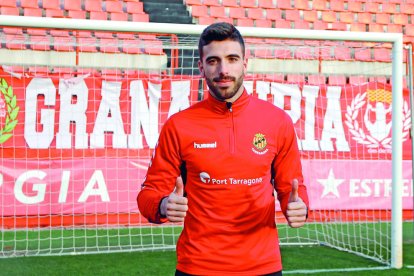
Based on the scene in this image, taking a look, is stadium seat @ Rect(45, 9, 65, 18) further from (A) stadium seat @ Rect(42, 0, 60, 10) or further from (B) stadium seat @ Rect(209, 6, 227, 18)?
(B) stadium seat @ Rect(209, 6, 227, 18)

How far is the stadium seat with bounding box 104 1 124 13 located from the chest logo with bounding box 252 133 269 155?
9275 millimetres

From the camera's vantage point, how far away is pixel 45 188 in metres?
8.11

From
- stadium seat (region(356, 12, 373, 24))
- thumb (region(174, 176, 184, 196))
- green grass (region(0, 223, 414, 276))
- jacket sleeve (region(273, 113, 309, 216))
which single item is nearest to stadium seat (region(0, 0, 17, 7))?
green grass (region(0, 223, 414, 276))

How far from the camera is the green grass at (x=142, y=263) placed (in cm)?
601

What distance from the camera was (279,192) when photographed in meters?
2.56

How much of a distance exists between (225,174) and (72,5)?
9438 mm

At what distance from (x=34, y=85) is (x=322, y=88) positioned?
3879mm

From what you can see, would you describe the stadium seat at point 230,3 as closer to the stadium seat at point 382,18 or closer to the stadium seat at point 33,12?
the stadium seat at point 382,18

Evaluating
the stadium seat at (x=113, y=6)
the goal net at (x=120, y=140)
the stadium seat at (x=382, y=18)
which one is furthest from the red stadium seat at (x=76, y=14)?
the stadium seat at (x=382, y=18)

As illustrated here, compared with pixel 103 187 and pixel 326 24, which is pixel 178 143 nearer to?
pixel 103 187

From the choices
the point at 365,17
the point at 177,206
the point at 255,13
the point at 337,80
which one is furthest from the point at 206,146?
the point at 365,17

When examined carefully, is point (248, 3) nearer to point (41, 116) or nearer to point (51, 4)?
point (51, 4)

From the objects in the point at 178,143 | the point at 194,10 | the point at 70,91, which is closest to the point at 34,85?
the point at 70,91

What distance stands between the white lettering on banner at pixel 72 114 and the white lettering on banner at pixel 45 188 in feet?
1.27
